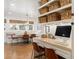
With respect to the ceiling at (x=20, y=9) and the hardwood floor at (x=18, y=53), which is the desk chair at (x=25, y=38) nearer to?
the ceiling at (x=20, y=9)

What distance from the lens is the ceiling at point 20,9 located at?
30.7 ft

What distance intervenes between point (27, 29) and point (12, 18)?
1512mm

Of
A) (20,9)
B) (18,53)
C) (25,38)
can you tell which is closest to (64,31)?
(18,53)

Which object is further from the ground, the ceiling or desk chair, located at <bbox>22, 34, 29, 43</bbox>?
the ceiling

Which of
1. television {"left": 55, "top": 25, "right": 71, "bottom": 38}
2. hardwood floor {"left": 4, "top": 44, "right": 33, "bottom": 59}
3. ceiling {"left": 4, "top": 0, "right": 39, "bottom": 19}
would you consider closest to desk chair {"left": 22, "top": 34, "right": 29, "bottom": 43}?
ceiling {"left": 4, "top": 0, "right": 39, "bottom": 19}

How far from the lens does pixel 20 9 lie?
A: 9766 millimetres

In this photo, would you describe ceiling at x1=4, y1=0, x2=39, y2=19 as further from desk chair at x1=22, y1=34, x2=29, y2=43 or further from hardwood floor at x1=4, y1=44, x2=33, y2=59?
Answer: hardwood floor at x1=4, y1=44, x2=33, y2=59

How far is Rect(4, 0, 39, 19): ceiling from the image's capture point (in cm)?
935

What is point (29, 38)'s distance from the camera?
952cm

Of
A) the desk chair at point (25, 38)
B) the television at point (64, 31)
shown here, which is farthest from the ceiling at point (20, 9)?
the television at point (64, 31)
